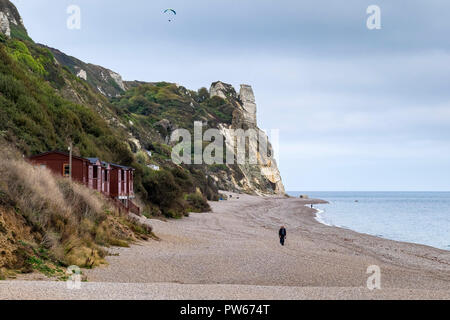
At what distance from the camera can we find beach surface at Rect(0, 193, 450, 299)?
9.95 metres

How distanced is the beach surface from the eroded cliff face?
83.9m

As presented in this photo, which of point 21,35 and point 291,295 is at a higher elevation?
point 21,35

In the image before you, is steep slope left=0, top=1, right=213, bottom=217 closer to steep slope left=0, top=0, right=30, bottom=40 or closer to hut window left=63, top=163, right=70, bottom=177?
Answer: hut window left=63, top=163, right=70, bottom=177

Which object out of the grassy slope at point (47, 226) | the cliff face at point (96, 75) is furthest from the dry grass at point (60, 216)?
the cliff face at point (96, 75)

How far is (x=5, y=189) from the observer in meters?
14.6

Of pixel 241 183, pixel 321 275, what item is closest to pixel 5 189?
pixel 321 275

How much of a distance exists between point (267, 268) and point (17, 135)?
24148mm

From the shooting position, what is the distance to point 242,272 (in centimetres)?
1638

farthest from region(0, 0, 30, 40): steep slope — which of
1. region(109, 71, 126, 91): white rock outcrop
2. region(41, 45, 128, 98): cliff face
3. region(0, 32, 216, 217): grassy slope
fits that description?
region(109, 71, 126, 91): white rock outcrop

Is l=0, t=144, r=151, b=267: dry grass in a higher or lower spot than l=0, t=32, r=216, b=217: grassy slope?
lower

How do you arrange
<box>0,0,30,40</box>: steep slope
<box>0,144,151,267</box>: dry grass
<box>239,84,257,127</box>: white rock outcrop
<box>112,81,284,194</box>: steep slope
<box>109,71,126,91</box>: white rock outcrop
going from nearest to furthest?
<box>0,144,151,267</box>: dry grass, <box>0,0,30,40</box>: steep slope, <box>112,81,284,194</box>: steep slope, <box>239,84,257,127</box>: white rock outcrop, <box>109,71,126,91</box>: white rock outcrop

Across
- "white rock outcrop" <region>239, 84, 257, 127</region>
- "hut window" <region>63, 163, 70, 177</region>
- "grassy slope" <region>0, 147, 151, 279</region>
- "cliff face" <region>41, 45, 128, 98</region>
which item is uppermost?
"cliff face" <region>41, 45, 128, 98</region>

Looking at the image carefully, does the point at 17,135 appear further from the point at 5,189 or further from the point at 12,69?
the point at 5,189

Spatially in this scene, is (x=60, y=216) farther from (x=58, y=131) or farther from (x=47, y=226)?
(x=58, y=131)
